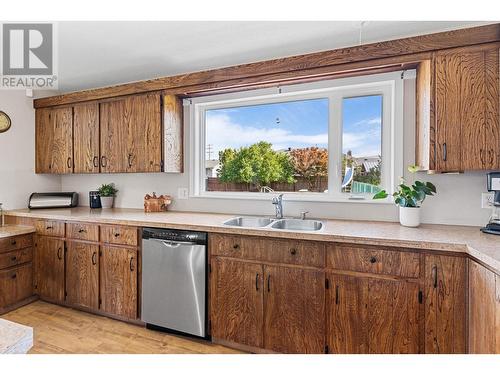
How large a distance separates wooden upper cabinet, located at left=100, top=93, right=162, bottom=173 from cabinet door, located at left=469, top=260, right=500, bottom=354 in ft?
8.46

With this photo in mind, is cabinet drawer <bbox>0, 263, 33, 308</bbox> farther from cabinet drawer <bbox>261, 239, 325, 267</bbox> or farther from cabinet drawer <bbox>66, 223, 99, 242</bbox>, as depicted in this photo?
cabinet drawer <bbox>261, 239, 325, 267</bbox>

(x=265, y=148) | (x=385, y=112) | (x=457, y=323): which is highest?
(x=385, y=112)

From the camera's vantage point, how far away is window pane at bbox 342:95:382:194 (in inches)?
96.0

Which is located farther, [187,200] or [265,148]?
Answer: [187,200]

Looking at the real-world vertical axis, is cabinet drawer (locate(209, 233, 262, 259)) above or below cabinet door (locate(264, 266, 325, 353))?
above

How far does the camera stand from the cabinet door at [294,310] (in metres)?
1.87

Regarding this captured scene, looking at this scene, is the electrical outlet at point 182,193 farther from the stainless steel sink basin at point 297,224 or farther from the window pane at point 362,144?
the window pane at point 362,144

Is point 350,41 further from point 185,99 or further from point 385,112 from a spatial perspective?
point 185,99

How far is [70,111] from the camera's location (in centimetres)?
323
